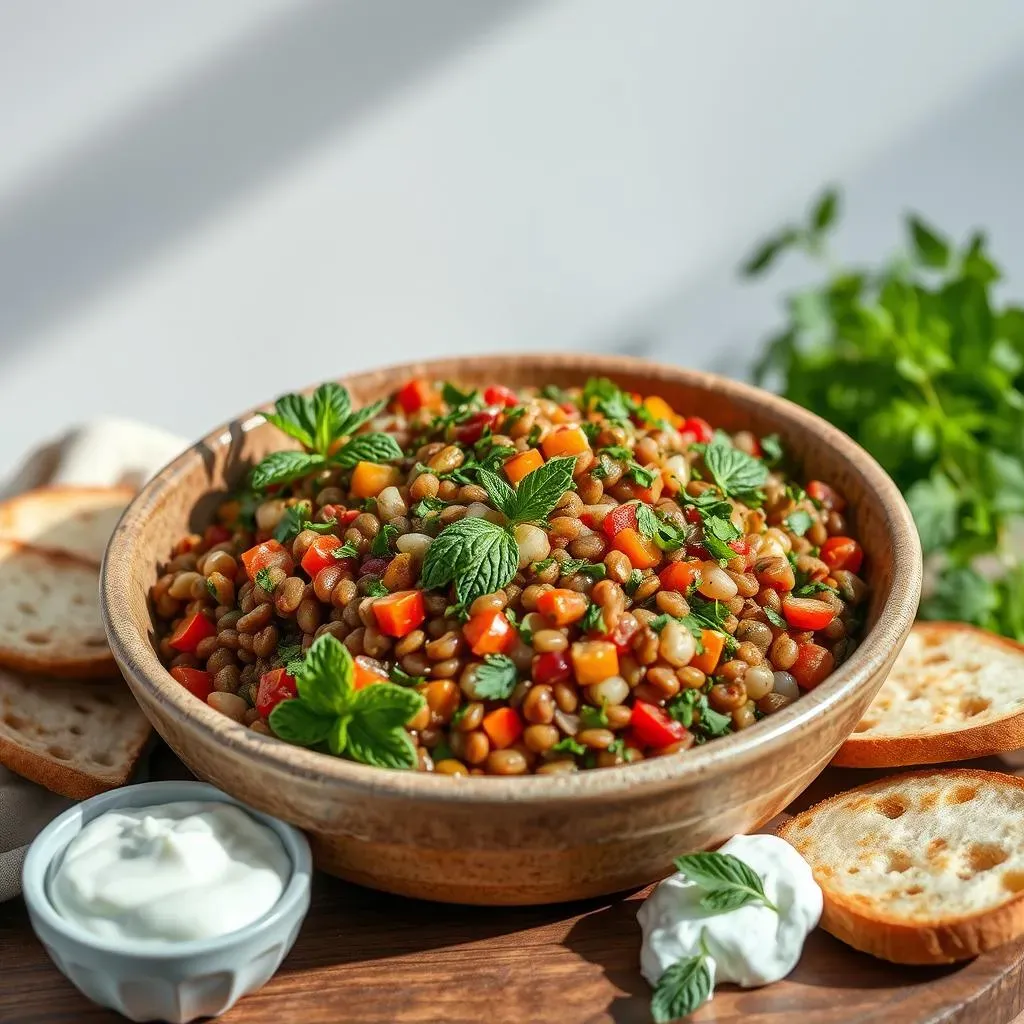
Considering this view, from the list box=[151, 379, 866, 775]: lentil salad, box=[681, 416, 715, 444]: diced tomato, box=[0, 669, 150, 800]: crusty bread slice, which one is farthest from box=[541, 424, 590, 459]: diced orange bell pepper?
box=[0, 669, 150, 800]: crusty bread slice

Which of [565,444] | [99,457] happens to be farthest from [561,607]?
[99,457]

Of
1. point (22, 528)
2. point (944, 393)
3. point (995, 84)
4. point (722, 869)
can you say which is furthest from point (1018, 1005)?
point (995, 84)

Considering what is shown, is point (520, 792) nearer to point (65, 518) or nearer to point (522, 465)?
point (522, 465)

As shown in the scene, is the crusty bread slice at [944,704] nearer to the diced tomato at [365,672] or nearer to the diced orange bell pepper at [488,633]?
the diced orange bell pepper at [488,633]

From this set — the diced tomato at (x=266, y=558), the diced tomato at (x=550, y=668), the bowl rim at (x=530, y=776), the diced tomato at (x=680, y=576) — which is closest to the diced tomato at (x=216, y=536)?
the bowl rim at (x=530, y=776)

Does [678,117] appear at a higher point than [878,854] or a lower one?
higher

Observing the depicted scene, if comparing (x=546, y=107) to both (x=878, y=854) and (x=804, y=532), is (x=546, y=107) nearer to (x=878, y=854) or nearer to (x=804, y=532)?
(x=804, y=532)

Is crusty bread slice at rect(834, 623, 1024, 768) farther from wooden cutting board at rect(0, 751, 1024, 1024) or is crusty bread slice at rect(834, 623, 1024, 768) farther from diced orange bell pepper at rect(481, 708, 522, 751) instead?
diced orange bell pepper at rect(481, 708, 522, 751)
